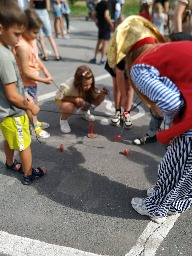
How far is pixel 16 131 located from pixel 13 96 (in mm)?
313

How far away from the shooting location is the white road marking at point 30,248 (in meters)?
2.00

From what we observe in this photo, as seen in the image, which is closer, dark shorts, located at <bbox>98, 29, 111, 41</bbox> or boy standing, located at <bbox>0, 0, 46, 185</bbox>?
boy standing, located at <bbox>0, 0, 46, 185</bbox>

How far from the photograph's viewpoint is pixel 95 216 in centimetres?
235

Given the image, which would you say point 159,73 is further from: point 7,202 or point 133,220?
point 7,202

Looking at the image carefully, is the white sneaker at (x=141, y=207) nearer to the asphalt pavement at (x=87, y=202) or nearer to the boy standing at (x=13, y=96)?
the asphalt pavement at (x=87, y=202)

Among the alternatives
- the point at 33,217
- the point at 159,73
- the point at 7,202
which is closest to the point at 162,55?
the point at 159,73

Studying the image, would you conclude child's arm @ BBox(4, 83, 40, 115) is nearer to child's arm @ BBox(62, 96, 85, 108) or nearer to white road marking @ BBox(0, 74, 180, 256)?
white road marking @ BBox(0, 74, 180, 256)

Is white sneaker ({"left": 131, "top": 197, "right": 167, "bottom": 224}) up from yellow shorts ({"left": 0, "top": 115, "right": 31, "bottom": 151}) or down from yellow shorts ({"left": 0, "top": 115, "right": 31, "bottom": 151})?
down

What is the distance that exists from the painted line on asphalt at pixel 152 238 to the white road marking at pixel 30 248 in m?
0.32

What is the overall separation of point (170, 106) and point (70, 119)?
245 cm

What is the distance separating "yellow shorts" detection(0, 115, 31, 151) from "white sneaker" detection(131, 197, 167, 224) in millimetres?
992

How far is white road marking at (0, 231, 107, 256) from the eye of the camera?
6.56 ft

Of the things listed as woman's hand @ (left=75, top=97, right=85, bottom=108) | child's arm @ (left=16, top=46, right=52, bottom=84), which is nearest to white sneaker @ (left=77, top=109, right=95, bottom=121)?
woman's hand @ (left=75, top=97, right=85, bottom=108)

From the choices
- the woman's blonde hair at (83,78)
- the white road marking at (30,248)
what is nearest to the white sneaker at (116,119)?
the woman's blonde hair at (83,78)
